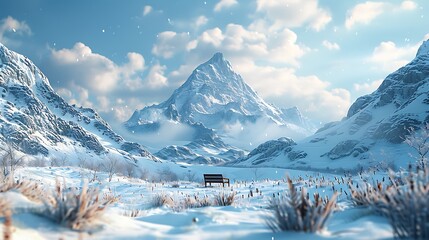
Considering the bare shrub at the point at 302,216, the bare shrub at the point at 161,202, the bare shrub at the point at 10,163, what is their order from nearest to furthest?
the bare shrub at the point at 302,216, the bare shrub at the point at 161,202, the bare shrub at the point at 10,163

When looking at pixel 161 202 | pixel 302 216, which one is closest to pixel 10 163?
pixel 161 202

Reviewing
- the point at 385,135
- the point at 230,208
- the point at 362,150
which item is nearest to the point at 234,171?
the point at 362,150

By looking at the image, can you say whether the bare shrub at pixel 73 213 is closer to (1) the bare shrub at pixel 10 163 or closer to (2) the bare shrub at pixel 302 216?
(2) the bare shrub at pixel 302 216

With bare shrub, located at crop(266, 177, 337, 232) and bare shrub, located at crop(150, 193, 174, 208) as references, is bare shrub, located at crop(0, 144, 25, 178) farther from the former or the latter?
bare shrub, located at crop(266, 177, 337, 232)

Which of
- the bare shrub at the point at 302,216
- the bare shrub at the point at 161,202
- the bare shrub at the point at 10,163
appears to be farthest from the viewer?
the bare shrub at the point at 10,163

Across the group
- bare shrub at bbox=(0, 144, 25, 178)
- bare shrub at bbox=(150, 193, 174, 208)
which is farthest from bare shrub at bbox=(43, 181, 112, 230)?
bare shrub at bbox=(150, 193, 174, 208)

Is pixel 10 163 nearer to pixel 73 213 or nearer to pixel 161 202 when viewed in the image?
pixel 161 202

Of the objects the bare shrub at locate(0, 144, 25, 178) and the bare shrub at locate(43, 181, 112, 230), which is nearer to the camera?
the bare shrub at locate(43, 181, 112, 230)

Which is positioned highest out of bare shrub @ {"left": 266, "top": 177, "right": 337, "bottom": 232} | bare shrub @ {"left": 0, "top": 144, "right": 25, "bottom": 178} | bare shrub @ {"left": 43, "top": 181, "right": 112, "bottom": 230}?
bare shrub @ {"left": 0, "top": 144, "right": 25, "bottom": 178}

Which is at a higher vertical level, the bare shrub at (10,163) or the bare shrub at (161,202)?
the bare shrub at (10,163)

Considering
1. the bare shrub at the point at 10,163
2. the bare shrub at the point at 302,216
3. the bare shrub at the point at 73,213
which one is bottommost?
the bare shrub at the point at 302,216

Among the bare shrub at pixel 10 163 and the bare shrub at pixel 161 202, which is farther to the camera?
the bare shrub at pixel 10 163

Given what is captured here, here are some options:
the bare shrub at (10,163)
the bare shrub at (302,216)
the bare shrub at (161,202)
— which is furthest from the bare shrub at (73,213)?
the bare shrub at (161,202)

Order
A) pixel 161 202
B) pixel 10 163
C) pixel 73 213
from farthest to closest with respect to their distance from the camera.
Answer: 1. pixel 10 163
2. pixel 161 202
3. pixel 73 213
